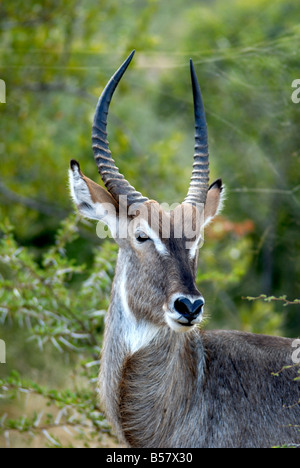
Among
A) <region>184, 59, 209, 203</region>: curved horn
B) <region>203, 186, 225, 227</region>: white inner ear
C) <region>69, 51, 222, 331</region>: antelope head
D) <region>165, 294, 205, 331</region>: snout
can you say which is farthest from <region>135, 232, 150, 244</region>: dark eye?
<region>203, 186, 225, 227</region>: white inner ear

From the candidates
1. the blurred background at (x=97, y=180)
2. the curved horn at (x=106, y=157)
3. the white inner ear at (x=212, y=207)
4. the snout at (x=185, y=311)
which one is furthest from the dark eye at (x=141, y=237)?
the blurred background at (x=97, y=180)

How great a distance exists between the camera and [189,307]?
5531 mm

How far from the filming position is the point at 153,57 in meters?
14.2

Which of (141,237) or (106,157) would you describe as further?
(106,157)

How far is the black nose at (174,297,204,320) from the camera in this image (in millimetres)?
5527

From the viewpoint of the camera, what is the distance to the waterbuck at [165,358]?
6.02 meters

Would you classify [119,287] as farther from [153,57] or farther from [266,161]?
[153,57]

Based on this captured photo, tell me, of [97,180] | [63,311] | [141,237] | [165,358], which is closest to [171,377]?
[165,358]

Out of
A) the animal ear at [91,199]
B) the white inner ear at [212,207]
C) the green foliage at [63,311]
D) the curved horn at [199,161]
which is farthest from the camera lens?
the green foliage at [63,311]

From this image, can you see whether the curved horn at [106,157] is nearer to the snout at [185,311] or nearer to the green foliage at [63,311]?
the snout at [185,311]

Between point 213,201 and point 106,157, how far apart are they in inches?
42.8

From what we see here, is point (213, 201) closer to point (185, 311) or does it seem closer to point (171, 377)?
point (185, 311)

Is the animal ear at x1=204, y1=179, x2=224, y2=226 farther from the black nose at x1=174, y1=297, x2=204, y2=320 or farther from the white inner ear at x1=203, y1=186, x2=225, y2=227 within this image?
the black nose at x1=174, y1=297, x2=204, y2=320

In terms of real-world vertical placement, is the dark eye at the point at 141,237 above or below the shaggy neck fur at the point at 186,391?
above
